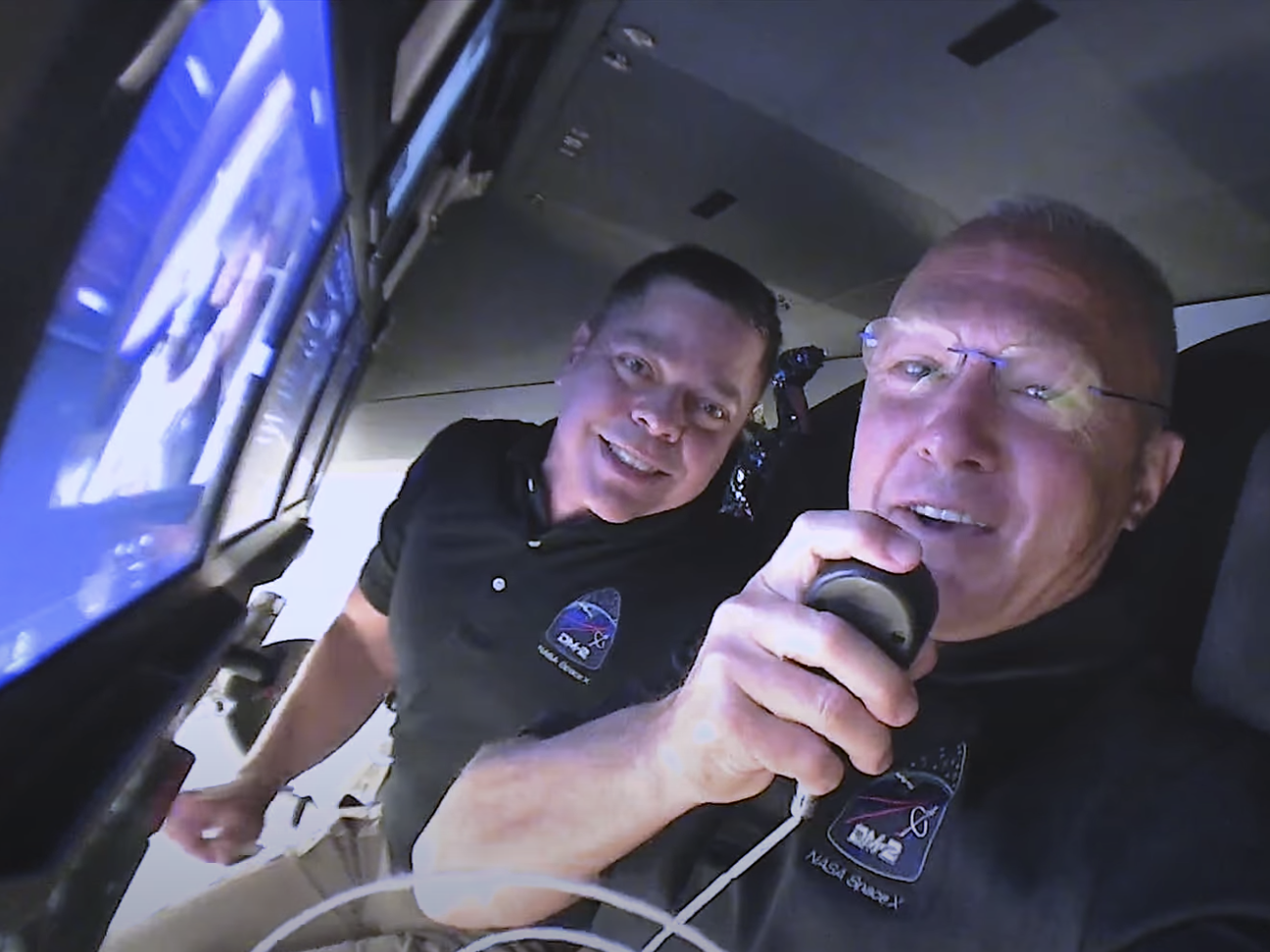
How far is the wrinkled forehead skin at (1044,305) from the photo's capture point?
74 cm

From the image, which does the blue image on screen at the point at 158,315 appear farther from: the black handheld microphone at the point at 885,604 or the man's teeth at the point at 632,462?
the man's teeth at the point at 632,462

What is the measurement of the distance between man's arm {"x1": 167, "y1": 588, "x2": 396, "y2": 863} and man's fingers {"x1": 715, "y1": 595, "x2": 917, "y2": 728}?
0.91 m

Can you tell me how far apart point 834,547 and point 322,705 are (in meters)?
1.01

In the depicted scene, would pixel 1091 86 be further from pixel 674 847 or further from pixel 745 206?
pixel 674 847

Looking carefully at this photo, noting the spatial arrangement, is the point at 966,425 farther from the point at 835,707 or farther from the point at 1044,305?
the point at 835,707

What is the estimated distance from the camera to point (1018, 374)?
0.74 m

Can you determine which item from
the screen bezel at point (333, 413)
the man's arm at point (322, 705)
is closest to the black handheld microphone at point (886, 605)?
the man's arm at point (322, 705)

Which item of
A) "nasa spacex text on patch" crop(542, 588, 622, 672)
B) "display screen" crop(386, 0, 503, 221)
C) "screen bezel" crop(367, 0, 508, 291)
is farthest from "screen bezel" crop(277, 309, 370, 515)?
"nasa spacex text on patch" crop(542, 588, 622, 672)

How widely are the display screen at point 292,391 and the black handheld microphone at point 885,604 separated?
75cm

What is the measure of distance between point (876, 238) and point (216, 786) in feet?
4.46

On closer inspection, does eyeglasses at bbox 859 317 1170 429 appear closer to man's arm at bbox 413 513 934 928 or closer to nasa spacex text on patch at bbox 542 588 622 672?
man's arm at bbox 413 513 934 928

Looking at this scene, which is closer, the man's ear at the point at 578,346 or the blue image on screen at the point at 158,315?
the blue image on screen at the point at 158,315

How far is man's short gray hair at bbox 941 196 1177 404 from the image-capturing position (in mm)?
764

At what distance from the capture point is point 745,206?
175 cm
